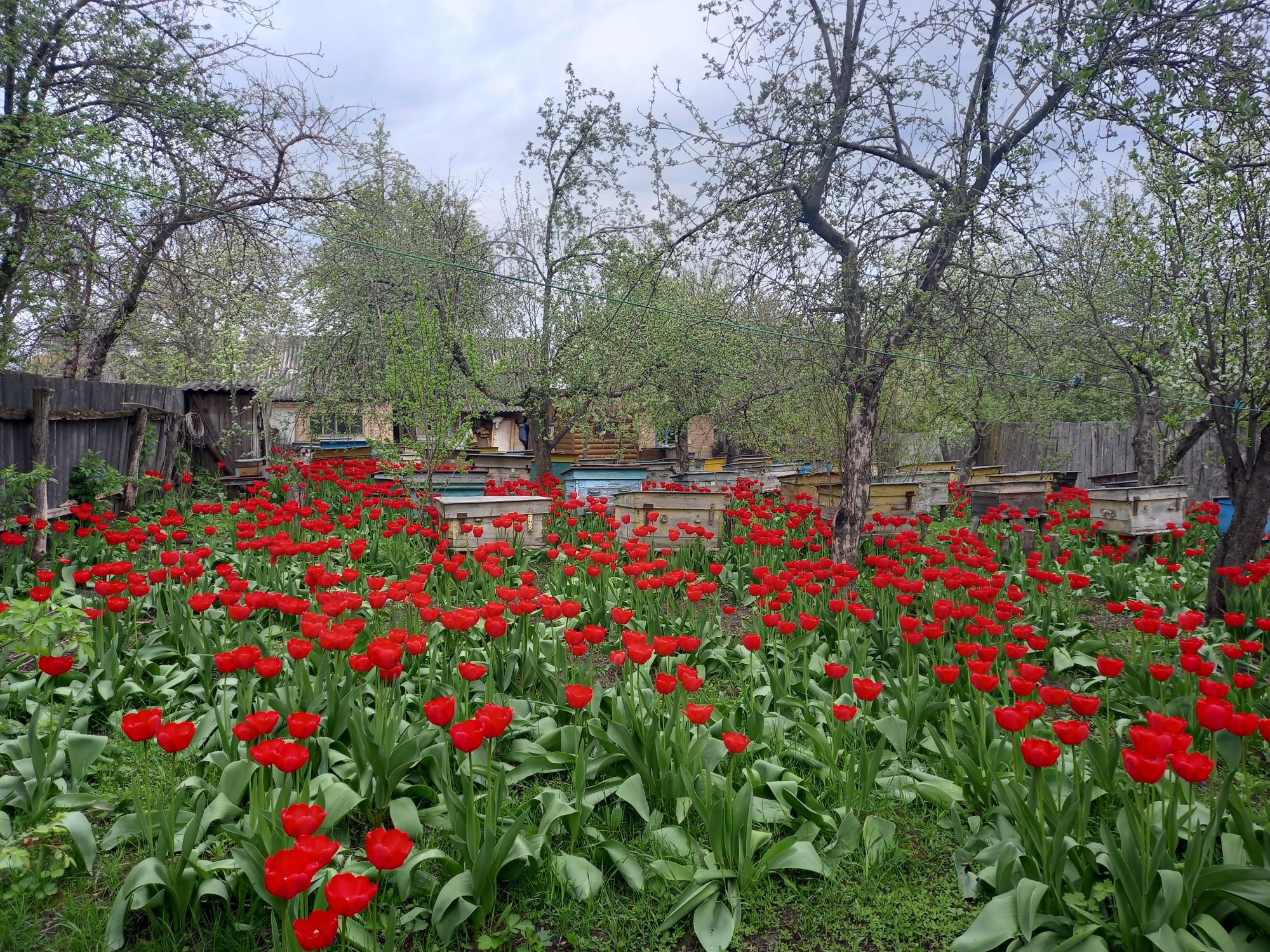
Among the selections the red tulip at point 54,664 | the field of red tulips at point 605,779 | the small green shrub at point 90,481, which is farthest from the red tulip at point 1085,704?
the small green shrub at point 90,481

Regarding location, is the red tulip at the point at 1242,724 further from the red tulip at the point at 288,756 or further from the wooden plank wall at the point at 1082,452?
the wooden plank wall at the point at 1082,452

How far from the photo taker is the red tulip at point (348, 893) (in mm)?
1646

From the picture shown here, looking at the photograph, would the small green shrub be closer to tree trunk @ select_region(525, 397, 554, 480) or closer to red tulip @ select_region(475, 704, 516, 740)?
tree trunk @ select_region(525, 397, 554, 480)

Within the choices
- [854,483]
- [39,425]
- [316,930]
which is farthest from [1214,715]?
[39,425]

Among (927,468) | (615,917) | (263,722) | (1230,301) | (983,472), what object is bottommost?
(615,917)

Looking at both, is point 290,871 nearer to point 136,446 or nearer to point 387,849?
point 387,849

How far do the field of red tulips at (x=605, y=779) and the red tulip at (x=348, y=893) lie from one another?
0.04ft

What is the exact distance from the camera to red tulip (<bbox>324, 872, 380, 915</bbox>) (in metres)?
1.65

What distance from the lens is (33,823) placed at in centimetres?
272

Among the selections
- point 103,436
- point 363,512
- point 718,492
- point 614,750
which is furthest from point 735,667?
point 103,436

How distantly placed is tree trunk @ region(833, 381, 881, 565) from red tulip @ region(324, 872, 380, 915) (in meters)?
6.08

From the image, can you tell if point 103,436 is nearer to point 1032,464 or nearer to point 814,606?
point 814,606

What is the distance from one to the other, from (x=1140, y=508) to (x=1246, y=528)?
7.82ft

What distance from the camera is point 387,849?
1.88m
